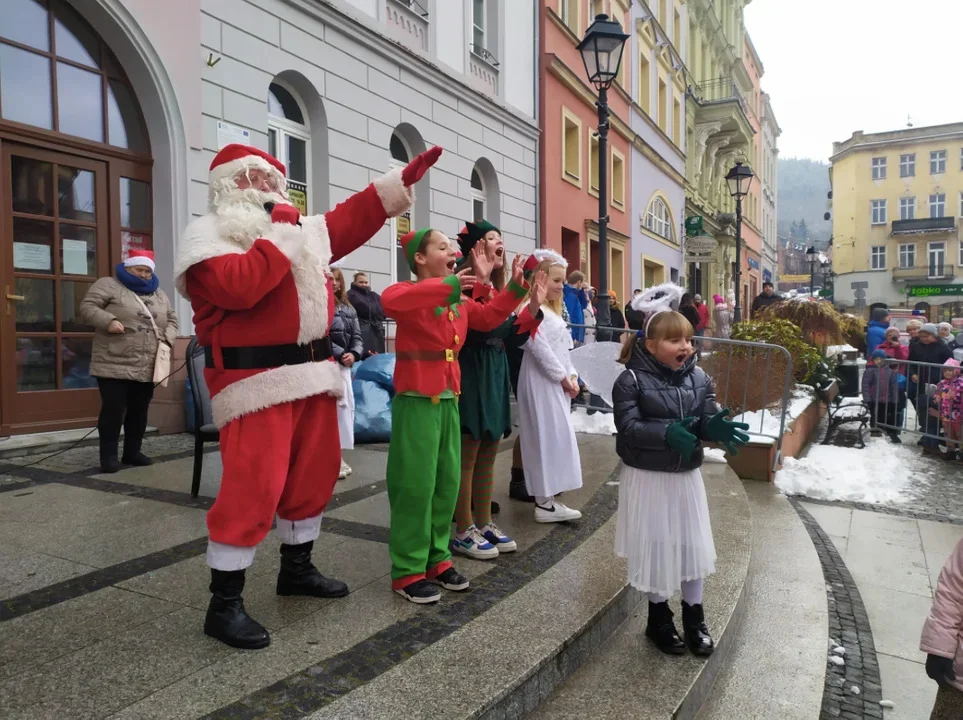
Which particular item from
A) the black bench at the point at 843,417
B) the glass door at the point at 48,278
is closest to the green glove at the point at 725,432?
the glass door at the point at 48,278

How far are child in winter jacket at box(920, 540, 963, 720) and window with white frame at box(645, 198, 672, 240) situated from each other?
19637 millimetres

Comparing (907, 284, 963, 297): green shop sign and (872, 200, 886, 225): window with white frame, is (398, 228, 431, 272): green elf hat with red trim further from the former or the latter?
(872, 200, 886, 225): window with white frame

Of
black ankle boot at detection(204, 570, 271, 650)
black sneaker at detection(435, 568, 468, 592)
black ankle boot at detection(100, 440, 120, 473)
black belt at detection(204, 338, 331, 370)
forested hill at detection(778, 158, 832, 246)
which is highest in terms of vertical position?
forested hill at detection(778, 158, 832, 246)

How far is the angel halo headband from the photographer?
3.09 meters

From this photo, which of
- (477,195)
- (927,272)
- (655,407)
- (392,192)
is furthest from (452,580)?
(927,272)

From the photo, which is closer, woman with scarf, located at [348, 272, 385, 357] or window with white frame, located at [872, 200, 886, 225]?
woman with scarf, located at [348, 272, 385, 357]

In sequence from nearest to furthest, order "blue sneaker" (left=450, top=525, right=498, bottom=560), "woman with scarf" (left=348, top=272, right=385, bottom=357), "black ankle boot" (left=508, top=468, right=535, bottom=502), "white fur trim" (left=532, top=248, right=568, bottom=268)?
"blue sneaker" (left=450, top=525, right=498, bottom=560), "white fur trim" (left=532, top=248, right=568, bottom=268), "black ankle boot" (left=508, top=468, right=535, bottom=502), "woman with scarf" (left=348, top=272, right=385, bottom=357)

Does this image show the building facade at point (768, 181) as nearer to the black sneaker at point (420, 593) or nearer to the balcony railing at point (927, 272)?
the balcony railing at point (927, 272)

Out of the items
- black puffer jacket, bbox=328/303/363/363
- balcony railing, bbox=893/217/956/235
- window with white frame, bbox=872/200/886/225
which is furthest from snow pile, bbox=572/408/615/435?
window with white frame, bbox=872/200/886/225

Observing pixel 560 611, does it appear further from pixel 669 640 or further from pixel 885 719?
pixel 885 719

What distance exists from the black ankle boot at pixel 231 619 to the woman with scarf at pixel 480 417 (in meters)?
1.30

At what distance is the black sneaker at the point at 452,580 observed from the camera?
10.4ft

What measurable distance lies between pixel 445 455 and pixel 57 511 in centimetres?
259

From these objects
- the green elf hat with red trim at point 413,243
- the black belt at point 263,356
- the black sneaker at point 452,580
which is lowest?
the black sneaker at point 452,580
